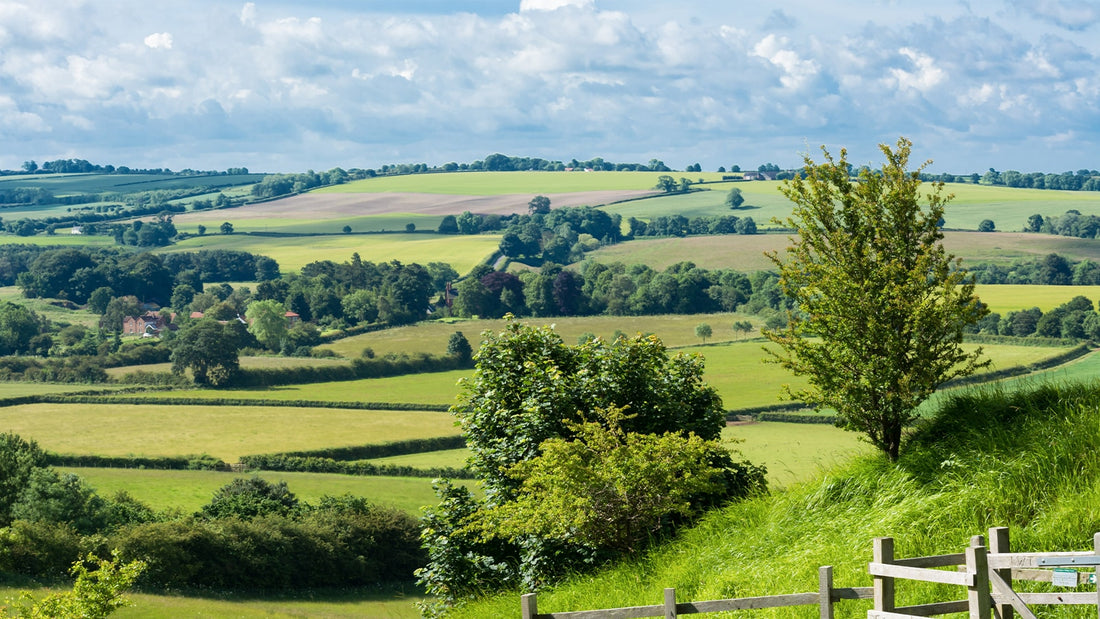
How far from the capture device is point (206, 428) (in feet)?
328

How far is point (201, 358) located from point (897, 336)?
116m

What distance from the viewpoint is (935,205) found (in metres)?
22.6

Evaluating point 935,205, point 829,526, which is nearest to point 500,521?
point 829,526

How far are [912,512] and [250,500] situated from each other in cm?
5784

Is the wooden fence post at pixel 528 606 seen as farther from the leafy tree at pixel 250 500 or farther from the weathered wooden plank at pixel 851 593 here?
the leafy tree at pixel 250 500

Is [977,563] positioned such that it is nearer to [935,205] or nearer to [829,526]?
[829,526]

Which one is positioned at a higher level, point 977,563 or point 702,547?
point 977,563

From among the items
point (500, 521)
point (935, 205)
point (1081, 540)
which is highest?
point (935, 205)

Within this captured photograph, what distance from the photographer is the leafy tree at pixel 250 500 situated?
69188 millimetres

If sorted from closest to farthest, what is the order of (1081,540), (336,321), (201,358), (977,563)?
1. (977,563)
2. (1081,540)
3. (201,358)
4. (336,321)

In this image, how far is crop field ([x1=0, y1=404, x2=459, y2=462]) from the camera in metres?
91.4

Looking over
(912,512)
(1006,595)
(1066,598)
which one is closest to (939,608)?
(1006,595)

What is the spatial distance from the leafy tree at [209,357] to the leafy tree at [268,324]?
106 feet

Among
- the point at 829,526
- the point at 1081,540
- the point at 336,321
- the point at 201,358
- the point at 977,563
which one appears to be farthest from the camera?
the point at 336,321
